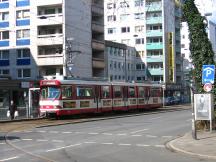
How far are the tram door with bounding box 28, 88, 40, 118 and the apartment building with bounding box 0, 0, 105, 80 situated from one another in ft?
75.2

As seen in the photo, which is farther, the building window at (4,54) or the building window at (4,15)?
the building window at (4,15)

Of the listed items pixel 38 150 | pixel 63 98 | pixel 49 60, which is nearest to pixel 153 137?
pixel 38 150

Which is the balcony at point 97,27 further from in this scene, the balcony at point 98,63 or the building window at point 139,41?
the building window at point 139,41

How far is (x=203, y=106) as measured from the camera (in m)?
21.5

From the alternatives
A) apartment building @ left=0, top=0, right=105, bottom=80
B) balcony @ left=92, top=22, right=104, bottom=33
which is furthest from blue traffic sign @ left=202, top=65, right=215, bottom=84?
balcony @ left=92, top=22, right=104, bottom=33

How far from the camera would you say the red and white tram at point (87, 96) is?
119 ft

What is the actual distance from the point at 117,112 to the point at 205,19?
23.6m

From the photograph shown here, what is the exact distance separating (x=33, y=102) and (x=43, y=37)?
27.1m

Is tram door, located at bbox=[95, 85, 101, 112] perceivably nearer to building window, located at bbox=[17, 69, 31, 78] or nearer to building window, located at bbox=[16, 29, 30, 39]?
building window, located at bbox=[17, 69, 31, 78]

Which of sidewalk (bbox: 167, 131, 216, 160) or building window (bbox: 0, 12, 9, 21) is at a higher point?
building window (bbox: 0, 12, 9, 21)

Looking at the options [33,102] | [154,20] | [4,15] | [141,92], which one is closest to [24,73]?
[4,15]

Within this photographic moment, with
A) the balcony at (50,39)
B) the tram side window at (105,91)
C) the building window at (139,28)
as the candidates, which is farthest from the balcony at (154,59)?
the tram side window at (105,91)

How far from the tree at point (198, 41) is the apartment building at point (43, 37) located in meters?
40.9

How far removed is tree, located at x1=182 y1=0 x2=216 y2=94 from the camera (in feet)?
79.8
